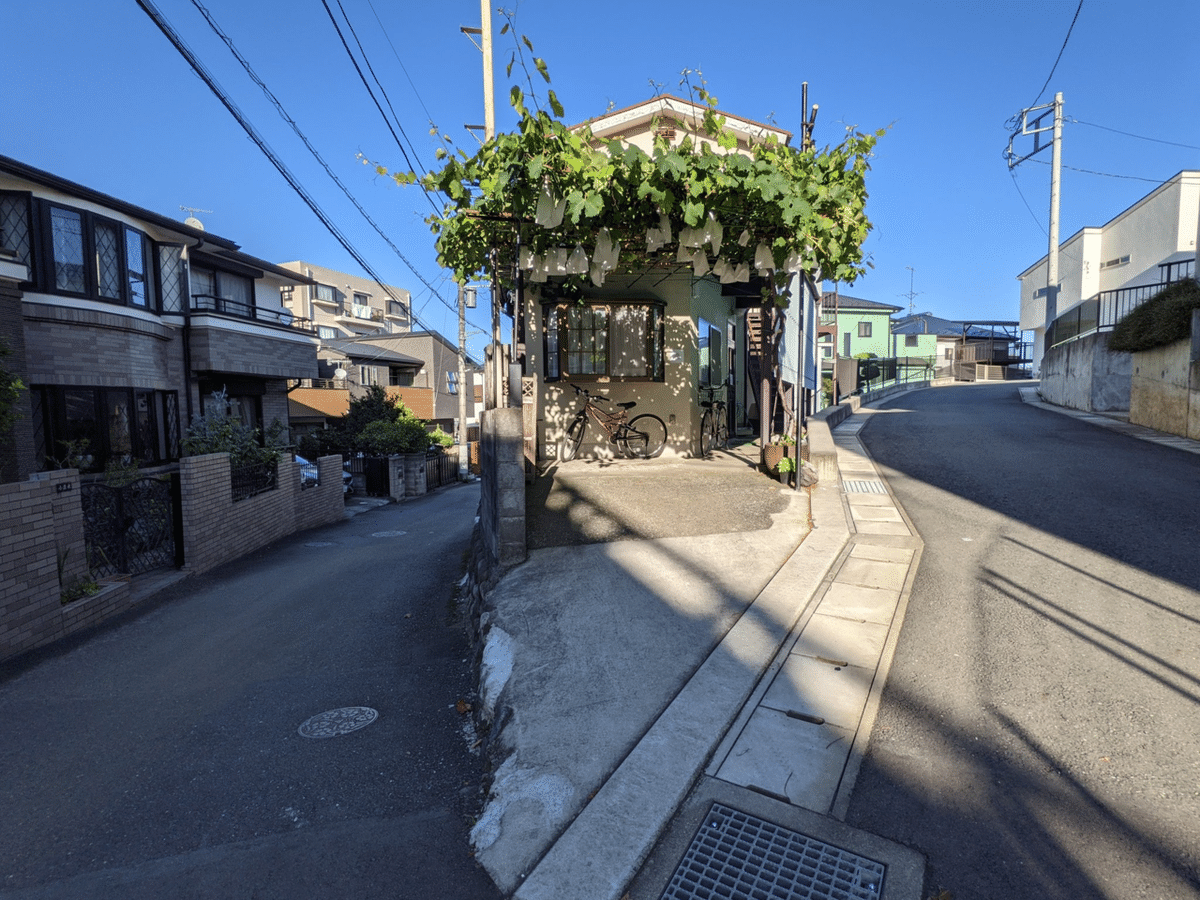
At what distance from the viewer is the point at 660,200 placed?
600 centimetres

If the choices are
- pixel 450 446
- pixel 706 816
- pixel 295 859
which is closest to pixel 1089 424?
pixel 706 816

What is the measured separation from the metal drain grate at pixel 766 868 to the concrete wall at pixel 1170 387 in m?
13.0

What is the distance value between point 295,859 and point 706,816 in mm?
2027

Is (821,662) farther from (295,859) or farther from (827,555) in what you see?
(295,859)

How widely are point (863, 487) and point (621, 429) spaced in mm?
3813

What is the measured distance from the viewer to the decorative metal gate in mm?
7777

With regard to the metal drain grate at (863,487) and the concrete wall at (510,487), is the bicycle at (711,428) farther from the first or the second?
the concrete wall at (510,487)

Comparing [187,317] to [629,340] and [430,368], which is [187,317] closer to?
[629,340]

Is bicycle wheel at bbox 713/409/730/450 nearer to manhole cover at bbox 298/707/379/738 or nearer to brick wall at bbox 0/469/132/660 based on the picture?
manhole cover at bbox 298/707/379/738

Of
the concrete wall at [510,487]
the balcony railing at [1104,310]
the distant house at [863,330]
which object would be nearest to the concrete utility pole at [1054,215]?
the balcony railing at [1104,310]

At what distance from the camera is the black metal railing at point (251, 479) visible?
10.9 meters

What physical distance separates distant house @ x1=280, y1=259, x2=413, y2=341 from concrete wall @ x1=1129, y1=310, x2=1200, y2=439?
4318cm

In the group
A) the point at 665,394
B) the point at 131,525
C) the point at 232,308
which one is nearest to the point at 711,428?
the point at 665,394

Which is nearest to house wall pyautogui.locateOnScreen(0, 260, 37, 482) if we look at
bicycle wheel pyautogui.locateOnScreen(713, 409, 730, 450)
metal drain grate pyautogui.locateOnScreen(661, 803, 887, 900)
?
bicycle wheel pyautogui.locateOnScreen(713, 409, 730, 450)
